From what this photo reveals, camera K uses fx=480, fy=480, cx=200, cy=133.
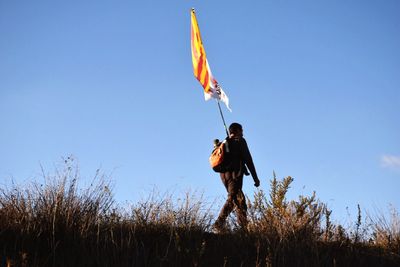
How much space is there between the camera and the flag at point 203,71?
820 cm

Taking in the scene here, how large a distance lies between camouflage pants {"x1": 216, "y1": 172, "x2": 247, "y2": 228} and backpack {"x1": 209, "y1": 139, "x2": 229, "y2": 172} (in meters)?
0.13

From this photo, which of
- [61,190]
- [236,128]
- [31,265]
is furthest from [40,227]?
[236,128]

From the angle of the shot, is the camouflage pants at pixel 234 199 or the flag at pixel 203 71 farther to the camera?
the flag at pixel 203 71

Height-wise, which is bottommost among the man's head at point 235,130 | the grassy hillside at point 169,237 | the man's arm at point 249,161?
the grassy hillside at point 169,237

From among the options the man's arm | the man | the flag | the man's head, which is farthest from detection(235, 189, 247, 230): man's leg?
the flag

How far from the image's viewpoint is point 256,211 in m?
6.24

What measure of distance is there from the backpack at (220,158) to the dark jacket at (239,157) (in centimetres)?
6

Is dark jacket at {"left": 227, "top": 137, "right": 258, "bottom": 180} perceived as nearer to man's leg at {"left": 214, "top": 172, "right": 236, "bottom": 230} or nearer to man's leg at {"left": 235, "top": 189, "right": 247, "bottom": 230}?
man's leg at {"left": 214, "top": 172, "right": 236, "bottom": 230}

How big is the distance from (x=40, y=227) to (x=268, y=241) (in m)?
2.40

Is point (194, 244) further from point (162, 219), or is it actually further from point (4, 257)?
point (4, 257)

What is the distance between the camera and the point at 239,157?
22.4 feet

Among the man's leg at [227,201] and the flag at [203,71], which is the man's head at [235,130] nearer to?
the man's leg at [227,201]

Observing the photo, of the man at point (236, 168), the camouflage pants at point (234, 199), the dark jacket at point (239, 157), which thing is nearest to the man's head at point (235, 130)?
the man at point (236, 168)

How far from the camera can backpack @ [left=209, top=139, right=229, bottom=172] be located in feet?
22.2
